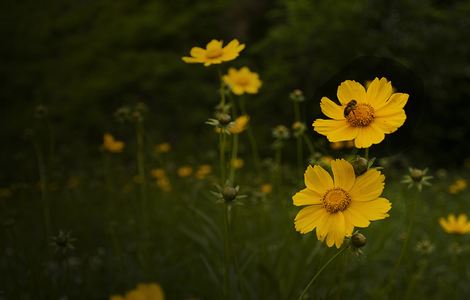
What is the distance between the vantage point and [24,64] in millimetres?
5344

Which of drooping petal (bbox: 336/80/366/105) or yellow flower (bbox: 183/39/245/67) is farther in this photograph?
yellow flower (bbox: 183/39/245/67)

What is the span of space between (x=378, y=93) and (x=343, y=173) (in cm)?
18

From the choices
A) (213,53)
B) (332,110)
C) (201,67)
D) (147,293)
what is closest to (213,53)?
(213,53)

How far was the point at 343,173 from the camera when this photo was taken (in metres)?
0.69

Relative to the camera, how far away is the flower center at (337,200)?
704 mm

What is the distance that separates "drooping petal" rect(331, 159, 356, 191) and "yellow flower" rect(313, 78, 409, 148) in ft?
0.15

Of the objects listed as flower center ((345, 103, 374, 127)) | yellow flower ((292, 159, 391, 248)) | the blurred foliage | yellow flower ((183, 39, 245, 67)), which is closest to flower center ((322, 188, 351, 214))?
yellow flower ((292, 159, 391, 248))

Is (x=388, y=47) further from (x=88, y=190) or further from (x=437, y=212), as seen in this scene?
(x=88, y=190)

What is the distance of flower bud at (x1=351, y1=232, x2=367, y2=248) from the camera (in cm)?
70

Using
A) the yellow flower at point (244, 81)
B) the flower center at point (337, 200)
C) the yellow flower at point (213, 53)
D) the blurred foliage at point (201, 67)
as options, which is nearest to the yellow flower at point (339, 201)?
the flower center at point (337, 200)

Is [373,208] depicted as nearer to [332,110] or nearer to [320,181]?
[320,181]

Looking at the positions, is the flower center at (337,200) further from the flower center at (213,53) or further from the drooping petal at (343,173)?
the flower center at (213,53)

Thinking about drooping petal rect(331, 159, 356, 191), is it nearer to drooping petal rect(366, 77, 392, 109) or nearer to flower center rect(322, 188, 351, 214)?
flower center rect(322, 188, 351, 214)

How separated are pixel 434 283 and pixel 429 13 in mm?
3933
